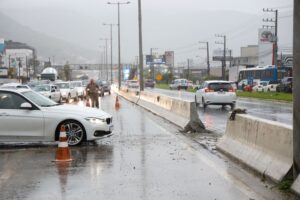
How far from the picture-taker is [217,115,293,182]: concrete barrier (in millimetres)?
8547

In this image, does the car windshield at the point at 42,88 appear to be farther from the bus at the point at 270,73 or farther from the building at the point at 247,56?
the building at the point at 247,56

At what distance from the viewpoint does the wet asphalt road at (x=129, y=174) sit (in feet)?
26.4

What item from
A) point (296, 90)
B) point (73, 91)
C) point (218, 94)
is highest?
point (296, 90)

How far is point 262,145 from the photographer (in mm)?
9656

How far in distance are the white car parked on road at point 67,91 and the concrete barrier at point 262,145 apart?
108 feet

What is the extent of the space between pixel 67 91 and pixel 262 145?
119ft

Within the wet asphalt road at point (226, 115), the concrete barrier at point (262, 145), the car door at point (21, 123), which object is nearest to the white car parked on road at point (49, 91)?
the wet asphalt road at point (226, 115)

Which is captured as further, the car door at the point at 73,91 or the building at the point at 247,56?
the building at the point at 247,56

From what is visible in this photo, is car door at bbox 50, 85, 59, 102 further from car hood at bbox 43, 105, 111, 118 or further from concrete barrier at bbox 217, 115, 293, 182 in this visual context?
concrete barrier at bbox 217, 115, 293, 182

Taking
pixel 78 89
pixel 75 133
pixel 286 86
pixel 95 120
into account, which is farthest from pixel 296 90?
pixel 286 86

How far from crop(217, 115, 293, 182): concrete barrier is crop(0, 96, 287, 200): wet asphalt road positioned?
0.26 metres

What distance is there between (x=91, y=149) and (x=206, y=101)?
18869 millimetres

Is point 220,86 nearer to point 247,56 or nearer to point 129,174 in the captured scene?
point 129,174

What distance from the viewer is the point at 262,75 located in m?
71.0
